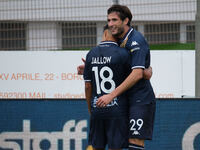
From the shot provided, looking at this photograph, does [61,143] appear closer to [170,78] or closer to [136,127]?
[136,127]

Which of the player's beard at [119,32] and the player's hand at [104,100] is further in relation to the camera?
the player's beard at [119,32]

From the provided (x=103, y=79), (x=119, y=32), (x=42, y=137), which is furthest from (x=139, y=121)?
(x=42, y=137)

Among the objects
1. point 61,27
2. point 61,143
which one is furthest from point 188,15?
point 61,143

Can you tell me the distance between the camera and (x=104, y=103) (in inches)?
172

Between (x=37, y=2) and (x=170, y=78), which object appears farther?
(x=37, y=2)

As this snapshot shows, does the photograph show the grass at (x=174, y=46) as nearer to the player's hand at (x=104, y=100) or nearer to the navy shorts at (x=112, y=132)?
the navy shorts at (x=112, y=132)

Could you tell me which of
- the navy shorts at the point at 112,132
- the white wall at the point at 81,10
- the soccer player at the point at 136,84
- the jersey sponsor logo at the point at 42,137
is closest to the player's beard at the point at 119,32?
the soccer player at the point at 136,84

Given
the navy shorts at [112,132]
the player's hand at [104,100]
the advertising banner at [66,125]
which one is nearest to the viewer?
the player's hand at [104,100]

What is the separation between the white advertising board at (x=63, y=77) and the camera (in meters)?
9.07

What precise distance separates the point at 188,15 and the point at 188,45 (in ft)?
2.03

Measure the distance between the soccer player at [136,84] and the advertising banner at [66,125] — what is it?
1.49 m

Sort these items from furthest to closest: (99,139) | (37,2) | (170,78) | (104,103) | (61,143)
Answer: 1. (37,2)
2. (170,78)
3. (61,143)
4. (99,139)
5. (104,103)

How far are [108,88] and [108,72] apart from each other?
0.52 ft

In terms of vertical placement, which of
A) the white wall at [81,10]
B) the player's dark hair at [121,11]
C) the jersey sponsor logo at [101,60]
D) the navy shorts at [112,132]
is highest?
the white wall at [81,10]
